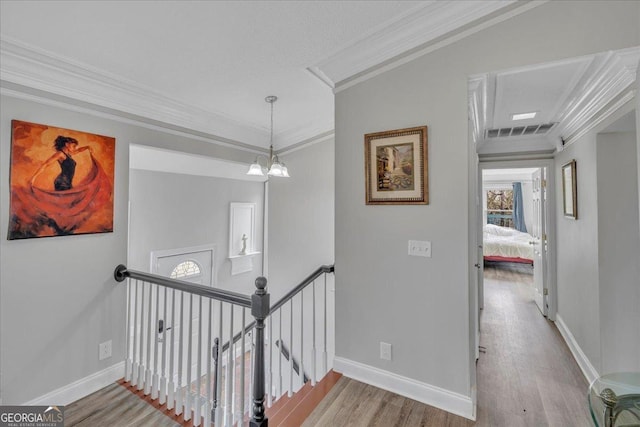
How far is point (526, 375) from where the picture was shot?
7.94 feet

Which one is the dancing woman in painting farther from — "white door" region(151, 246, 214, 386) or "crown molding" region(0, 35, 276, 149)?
"white door" region(151, 246, 214, 386)

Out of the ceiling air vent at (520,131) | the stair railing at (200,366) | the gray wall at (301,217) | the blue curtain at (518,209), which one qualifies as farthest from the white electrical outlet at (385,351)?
the blue curtain at (518,209)

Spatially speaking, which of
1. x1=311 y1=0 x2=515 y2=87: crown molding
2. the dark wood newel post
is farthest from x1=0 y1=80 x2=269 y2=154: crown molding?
the dark wood newel post

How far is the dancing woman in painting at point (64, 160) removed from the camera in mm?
2139

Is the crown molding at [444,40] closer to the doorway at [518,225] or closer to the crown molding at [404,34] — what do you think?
the crown molding at [404,34]

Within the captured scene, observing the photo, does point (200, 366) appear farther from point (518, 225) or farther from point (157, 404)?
point (518, 225)

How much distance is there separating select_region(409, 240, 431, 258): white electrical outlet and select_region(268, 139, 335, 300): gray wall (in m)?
1.71

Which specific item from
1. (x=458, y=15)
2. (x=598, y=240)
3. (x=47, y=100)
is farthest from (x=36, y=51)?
(x=598, y=240)

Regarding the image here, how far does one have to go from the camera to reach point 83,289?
2.32 metres

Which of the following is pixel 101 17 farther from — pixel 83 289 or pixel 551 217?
pixel 551 217

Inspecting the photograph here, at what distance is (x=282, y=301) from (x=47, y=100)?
241 cm

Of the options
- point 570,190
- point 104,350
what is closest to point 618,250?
point 570,190

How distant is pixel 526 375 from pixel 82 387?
372 centimetres

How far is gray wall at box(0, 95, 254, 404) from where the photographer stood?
196cm
